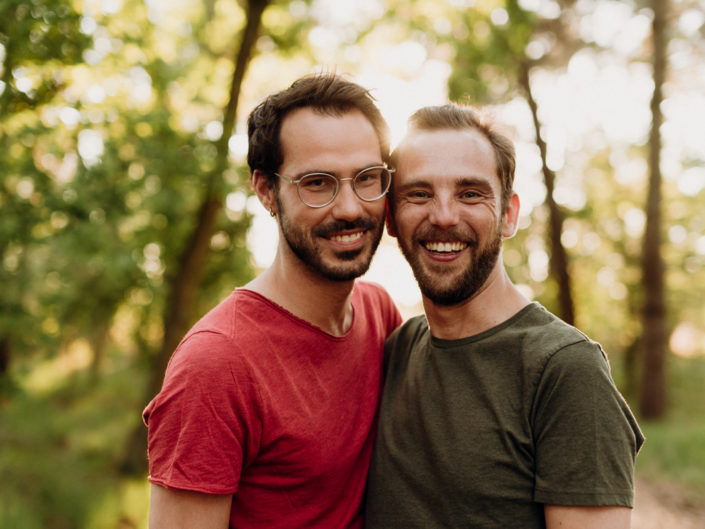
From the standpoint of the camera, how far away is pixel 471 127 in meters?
2.65

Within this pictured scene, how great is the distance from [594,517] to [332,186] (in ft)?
5.22

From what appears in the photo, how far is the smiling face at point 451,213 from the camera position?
2.54m

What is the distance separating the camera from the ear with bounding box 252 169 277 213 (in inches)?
112

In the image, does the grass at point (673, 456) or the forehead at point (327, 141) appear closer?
the forehead at point (327, 141)

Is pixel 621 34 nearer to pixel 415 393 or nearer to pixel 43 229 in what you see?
pixel 43 229

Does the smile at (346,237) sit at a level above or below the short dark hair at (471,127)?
below

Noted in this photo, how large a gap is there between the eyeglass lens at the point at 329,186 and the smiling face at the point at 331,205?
0.02m

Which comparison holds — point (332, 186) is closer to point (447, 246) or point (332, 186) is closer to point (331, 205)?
point (331, 205)

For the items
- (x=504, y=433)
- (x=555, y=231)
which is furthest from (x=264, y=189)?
(x=555, y=231)

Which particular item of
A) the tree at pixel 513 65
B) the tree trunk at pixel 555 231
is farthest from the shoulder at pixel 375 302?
the tree trunk at pixel 555 231

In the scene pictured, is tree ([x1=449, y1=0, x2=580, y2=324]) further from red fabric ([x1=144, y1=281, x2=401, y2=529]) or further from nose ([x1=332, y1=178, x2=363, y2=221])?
red fabric ([x1=144, y1=281, x2=401, y2=529])

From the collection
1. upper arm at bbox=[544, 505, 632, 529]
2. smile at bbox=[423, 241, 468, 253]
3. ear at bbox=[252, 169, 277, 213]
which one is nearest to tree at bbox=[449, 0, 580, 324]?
ear at bbox=[252, 169, 277, 213]

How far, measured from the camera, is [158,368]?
9883mm

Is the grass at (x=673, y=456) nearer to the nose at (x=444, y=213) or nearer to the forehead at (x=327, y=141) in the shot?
the nose at (x=444, y=213)
